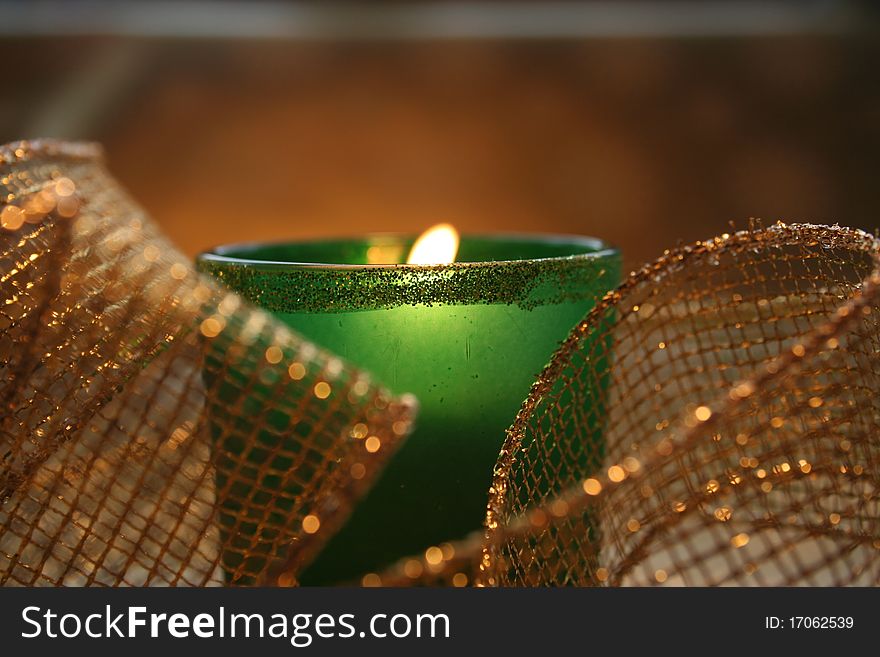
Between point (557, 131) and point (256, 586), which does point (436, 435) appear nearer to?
point (256, 586)

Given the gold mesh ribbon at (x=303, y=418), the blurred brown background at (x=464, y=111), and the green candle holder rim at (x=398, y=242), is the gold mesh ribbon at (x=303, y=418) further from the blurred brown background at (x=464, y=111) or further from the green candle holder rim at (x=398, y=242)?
the blurred brown background at (x=464, y=111)

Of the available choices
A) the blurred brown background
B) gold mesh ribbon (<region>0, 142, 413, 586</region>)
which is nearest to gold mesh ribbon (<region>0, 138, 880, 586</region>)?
gold mesh ribbon (<region>0, 142, 413, 586</region>)

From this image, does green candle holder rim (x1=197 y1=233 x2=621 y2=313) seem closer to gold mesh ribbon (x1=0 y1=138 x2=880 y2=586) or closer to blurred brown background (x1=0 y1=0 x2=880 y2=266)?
gold mesh ribbon (x1=0 y1=138 x2=880 y2=586)

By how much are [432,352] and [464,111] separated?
33cm

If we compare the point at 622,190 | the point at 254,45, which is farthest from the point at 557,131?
the point at 254,45

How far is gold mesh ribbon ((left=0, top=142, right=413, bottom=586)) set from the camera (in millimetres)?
215

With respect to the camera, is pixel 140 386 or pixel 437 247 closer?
pixel 140 386

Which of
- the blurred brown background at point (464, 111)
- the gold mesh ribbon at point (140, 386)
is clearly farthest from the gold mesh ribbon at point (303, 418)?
the blurred brown background at point (464, 111)

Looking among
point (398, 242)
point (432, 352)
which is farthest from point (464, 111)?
point (432, 352)

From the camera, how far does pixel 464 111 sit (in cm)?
59

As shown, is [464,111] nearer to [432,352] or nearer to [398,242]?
[398,242]

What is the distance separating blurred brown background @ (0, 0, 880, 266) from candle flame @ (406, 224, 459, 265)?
207mm

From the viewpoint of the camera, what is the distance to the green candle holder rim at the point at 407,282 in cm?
28

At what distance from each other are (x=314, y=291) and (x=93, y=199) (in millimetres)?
87
